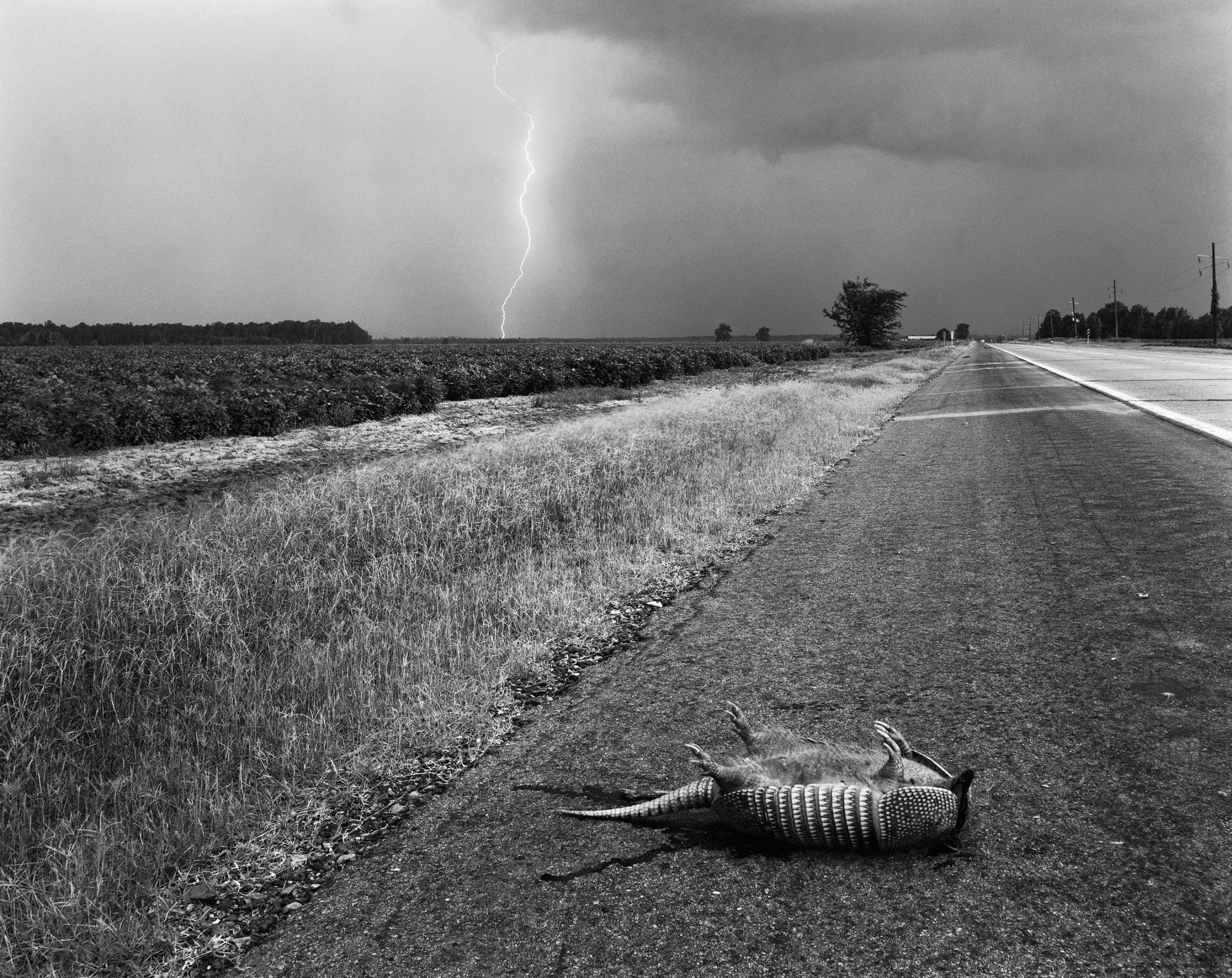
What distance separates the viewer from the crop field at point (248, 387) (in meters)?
17.0

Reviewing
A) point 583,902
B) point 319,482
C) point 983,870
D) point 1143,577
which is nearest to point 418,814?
point 583,902

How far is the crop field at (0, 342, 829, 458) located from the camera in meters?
17.0

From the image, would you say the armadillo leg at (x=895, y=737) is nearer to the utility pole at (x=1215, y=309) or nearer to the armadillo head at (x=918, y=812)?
the armadillo head at (x=918, y=812)

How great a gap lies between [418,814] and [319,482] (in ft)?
27.9

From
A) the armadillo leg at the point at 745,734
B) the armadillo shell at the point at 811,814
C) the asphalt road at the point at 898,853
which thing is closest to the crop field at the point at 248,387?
the asphalt road at the point at 898,853

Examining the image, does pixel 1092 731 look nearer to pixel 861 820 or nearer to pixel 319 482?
pixel 861 820

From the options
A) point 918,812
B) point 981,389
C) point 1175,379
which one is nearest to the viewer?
point 918,812

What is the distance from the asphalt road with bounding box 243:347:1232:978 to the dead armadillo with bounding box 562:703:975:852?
91 millimetres

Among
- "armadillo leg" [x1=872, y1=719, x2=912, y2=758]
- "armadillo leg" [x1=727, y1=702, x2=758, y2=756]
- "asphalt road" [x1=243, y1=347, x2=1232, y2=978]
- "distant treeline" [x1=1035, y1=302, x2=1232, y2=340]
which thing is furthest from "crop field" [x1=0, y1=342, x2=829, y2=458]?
"distant treeline" [x1=1035, y1=302, x2=1232, y2=340]

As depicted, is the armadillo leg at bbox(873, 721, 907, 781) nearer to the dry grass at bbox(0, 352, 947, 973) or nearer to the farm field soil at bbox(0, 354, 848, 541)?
the dry grass at bbox(0, 352, 947, 973)

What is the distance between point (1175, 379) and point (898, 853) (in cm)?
2898

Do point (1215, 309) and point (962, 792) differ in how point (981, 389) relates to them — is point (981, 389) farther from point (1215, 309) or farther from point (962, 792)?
point (1215, 309)

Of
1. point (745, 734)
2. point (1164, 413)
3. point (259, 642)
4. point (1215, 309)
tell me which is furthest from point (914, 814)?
point (1215, 309)

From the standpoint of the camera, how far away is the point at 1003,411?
19984 mm
